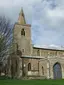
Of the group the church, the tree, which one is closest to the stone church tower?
the church

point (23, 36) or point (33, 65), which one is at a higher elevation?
point (23, 36)

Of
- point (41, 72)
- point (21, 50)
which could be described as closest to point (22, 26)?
point (21, 50)

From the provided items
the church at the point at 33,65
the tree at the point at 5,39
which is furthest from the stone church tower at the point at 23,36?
the tree at the point at 5,39

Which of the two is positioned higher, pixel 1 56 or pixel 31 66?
pixel 1 56

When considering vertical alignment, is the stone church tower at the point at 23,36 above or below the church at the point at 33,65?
above

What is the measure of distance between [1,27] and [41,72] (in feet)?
71.1

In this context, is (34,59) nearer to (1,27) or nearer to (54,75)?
(54,75)

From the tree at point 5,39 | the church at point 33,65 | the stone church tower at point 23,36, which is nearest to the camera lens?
the tree at point 5,39

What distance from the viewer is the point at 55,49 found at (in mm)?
71688

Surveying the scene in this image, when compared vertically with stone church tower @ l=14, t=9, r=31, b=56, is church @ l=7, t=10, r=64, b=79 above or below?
below

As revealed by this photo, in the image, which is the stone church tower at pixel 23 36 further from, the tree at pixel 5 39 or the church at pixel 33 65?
the tree at pixel 5 39

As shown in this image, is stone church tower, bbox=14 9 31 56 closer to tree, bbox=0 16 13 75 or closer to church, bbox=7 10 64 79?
church, bbox=7 10 64 79

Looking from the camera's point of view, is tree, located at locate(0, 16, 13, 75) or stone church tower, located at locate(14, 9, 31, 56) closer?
tree, located at locate(0, 16, 13, 75)

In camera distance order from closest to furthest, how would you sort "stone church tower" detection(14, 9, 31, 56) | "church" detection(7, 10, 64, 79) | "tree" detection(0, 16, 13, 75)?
"tree" detection(0, 16, 13, 75)
"church" detection(7, 10, 64, 79)
"stone church tower" detection(14, 9, 31, 56)
